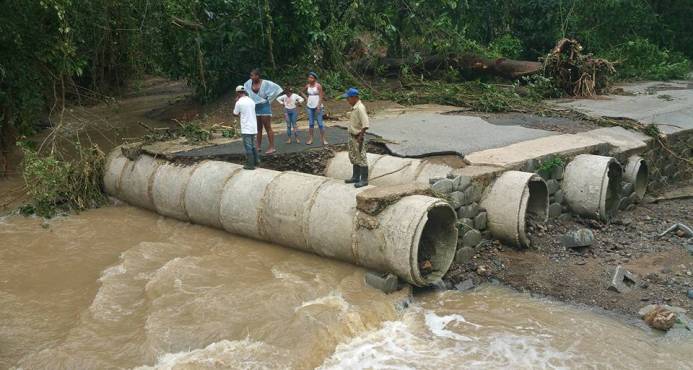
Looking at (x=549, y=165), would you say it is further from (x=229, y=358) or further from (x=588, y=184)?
(x=229, y=358)

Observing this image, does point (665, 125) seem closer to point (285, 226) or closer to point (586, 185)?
point (586, 185)

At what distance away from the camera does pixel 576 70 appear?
14352 millimetres

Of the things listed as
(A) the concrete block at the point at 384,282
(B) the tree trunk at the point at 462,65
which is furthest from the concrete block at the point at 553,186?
(B) the tree trunk at the point at 462,65

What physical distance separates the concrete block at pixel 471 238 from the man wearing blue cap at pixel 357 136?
4.48 ft

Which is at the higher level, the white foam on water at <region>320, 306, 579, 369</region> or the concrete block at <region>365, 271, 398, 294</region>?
the concrete block at <region>365, 271, 398, 294</region>

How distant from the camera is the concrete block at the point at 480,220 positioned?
7.66m

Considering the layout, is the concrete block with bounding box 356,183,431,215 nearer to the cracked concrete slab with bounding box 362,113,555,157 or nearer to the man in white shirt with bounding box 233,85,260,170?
the cracked concrete slab with bounding box 362,113,555,157

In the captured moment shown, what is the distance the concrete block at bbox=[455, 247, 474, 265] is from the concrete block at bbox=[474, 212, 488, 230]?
0.32 metres

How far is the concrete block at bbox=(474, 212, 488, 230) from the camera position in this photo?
25.1 feet

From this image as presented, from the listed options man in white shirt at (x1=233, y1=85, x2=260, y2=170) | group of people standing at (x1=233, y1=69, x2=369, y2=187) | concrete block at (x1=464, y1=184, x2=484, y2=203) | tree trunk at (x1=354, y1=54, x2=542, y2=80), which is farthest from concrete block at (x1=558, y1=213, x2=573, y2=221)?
tree trunk at (x1=354, y1=54, x2=542, y2=80)

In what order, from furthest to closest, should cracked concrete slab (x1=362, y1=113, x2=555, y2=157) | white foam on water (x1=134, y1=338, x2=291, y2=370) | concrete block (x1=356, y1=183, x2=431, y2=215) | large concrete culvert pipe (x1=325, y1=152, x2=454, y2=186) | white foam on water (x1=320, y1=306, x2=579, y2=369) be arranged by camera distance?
cracked concrete slab (x1=362, y1=113, x2=555, y2=157), large concrete culvert pipe (x1=325, y1=152, x2=454, y2=186), concrete block (x1=356, y1=183, x2=431, y2=215), white foam on water (x1=320, y1=306, x2=579, y2=369), white foam on water (x1=134, y1=338, x2=291, y2=370)

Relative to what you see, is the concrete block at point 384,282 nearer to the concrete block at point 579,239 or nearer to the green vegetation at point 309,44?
the concrete block at point 579,239

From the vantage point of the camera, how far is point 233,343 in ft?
19.0

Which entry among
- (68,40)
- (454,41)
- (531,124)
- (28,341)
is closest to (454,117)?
(531,124)
